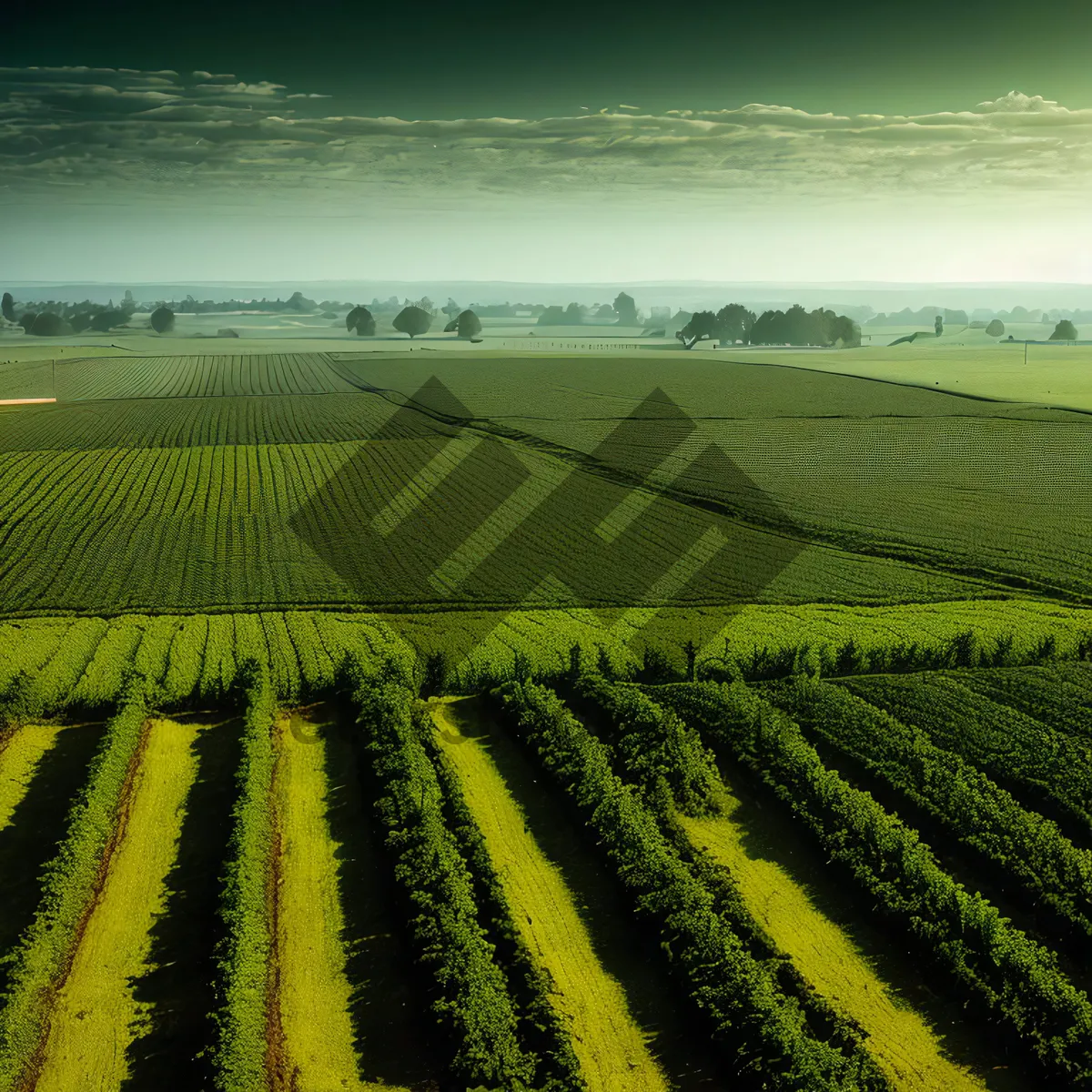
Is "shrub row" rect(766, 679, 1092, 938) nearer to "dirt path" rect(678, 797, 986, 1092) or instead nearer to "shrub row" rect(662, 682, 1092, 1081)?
"shrub row" rect(662, 682, 1092, 1081)

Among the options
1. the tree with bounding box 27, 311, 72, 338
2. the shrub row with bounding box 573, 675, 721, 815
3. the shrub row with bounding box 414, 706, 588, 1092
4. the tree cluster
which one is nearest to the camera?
the shrub row with bounding box 414, 706, 588, 1092

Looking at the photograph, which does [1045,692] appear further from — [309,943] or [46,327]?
[46,327]

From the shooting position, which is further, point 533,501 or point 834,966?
point 533,501

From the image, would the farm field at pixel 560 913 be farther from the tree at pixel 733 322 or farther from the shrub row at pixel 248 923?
the tree at pixel 733 322

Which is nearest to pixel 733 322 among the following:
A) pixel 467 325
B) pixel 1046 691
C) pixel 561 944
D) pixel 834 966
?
pixel 467 325

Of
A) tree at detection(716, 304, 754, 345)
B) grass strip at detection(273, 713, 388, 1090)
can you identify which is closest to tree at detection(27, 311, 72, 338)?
tree at detection(716, 304, 754, 345)

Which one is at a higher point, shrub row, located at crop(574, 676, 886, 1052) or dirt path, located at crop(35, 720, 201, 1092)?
shrub row, located at crop(574, 676, 886, 1052)

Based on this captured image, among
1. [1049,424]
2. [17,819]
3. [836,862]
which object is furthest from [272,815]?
[1049,424]
